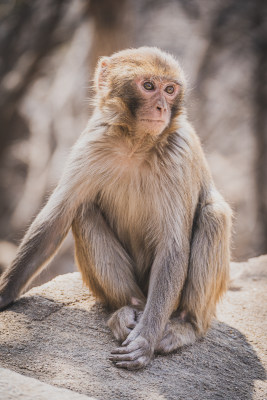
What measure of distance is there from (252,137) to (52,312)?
23.7ft

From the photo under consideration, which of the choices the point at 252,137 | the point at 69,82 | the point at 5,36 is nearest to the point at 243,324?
the point at 252,137

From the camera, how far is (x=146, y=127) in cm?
442

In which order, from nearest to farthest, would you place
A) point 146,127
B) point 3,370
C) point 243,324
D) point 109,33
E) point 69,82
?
1. point 3,370
2. point 146,127
3. point 243,324
4. point 109,33
5. point 69,82

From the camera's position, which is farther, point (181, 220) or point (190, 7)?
point (190, 7)

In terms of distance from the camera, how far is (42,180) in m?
10.9

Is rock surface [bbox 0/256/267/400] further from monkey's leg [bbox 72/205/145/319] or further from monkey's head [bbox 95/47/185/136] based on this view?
monkey's head [bbox 95/47/185/136]

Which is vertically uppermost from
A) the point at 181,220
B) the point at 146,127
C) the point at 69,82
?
the point at 69,82

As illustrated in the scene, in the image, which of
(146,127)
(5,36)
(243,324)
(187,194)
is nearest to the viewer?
(146,127)

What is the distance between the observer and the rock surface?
375cm

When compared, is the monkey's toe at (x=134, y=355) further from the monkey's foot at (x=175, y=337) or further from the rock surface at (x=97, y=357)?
the monkey's foot at (x=175, y=337)

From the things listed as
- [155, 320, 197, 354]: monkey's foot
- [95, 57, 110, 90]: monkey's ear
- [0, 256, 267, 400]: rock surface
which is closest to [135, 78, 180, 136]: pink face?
[95, 57, 110, 90]: monkey's ear

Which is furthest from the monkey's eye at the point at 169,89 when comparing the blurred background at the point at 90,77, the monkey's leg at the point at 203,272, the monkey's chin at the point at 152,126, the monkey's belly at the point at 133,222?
the blurred background at the point at 90,77

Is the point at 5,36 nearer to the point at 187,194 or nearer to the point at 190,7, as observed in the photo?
the point at 190,7

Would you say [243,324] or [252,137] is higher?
[252,137]
